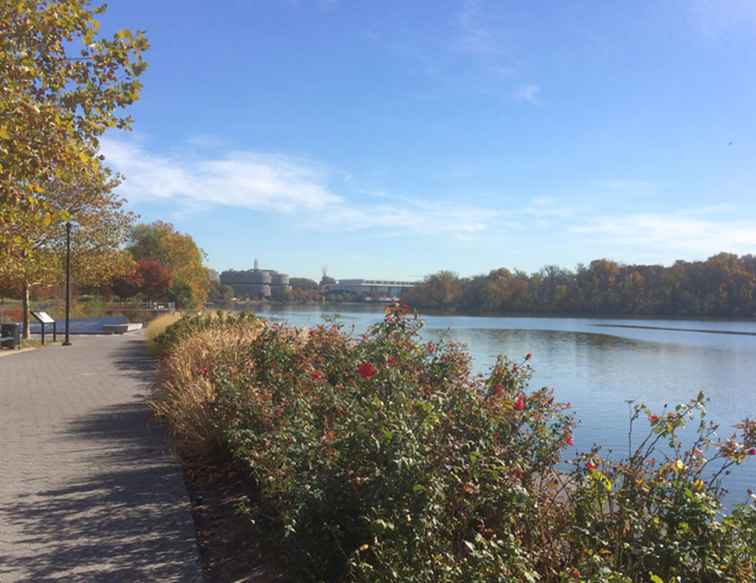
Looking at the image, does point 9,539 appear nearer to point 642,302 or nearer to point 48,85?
point 48,85

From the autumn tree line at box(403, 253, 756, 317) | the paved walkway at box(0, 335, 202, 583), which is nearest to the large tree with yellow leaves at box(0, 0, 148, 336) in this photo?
the paved walkway at box(0, 335, 202, 583)

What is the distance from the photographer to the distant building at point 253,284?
87.7m

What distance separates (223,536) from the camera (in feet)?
15.6

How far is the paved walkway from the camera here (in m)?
4.12

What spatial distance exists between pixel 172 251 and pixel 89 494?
56010mm

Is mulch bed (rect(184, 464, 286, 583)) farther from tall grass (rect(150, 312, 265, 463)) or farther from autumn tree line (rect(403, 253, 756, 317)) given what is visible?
autumn tree line (rect(403, 253, 756, 317))

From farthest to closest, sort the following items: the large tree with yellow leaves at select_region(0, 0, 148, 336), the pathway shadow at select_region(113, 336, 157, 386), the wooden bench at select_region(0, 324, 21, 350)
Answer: the wooden bench at select_region(0, 324, 21, 350) < the pathway shadow at select_region(113, 336, 157, 386) < the large tree with yellow leaves at select_region(0, 0, 148, 336)

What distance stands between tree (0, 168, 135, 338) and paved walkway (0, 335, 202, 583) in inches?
470

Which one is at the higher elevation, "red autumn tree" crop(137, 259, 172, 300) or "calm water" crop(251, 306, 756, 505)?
"red autumn tree" crop(137, 259, 172, 300)

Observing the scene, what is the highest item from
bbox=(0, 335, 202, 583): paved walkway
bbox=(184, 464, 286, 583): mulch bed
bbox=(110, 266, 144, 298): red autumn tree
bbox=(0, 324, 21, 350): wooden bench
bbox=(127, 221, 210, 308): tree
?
bbox=(127, 221, 210, 308): tree

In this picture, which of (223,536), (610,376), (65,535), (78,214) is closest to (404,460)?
(223,536)

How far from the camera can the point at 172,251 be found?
5903 cm

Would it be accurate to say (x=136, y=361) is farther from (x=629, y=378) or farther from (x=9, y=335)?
(x=629, y=378)

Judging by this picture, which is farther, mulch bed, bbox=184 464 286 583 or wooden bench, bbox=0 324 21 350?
wooden bench, bbox=0 324 21 350
